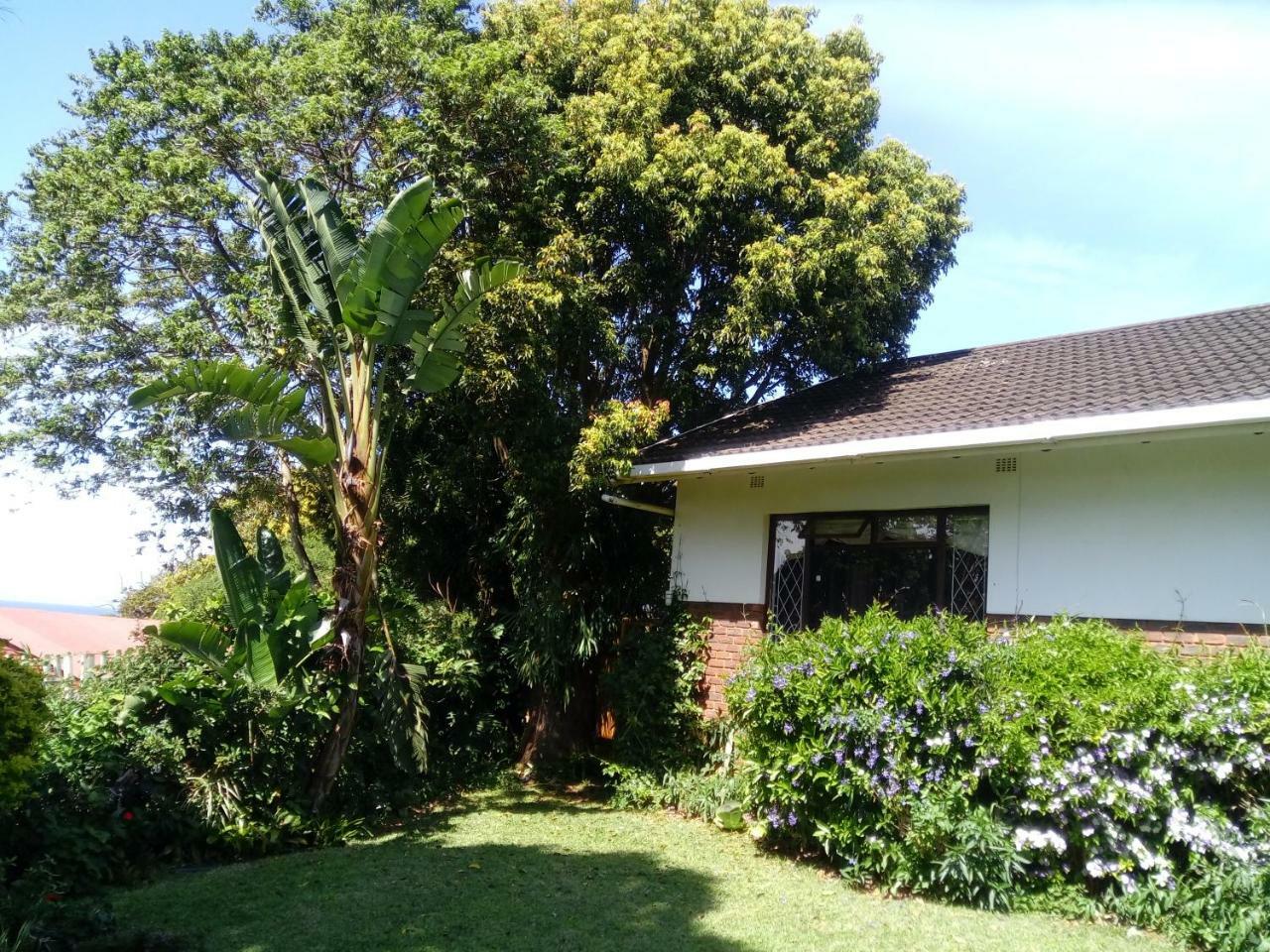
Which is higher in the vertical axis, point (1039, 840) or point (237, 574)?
point (237, 574)

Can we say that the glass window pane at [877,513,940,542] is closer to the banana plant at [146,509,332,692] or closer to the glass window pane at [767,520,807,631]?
the glass window pane at [767,520,807,631]

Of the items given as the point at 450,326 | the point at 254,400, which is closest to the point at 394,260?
the point at 450,326

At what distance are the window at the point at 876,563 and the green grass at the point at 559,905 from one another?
280cm

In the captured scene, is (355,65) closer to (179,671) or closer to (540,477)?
(540,477)

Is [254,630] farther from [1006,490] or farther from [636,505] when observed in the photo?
[1006,490]

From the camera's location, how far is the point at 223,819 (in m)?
8.25

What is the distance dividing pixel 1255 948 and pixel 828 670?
317cm

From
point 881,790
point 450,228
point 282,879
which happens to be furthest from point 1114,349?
point 282,879

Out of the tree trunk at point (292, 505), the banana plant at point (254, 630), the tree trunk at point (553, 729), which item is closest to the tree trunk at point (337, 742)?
the banana plant at point (254, 630)

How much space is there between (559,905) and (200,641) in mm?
3760

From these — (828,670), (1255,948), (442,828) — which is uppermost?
(828,670)

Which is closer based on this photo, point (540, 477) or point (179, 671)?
point (179, 671)

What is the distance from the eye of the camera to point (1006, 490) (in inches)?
353

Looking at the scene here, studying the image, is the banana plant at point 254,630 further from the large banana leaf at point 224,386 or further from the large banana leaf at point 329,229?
the large banana leaf at point 329,229
